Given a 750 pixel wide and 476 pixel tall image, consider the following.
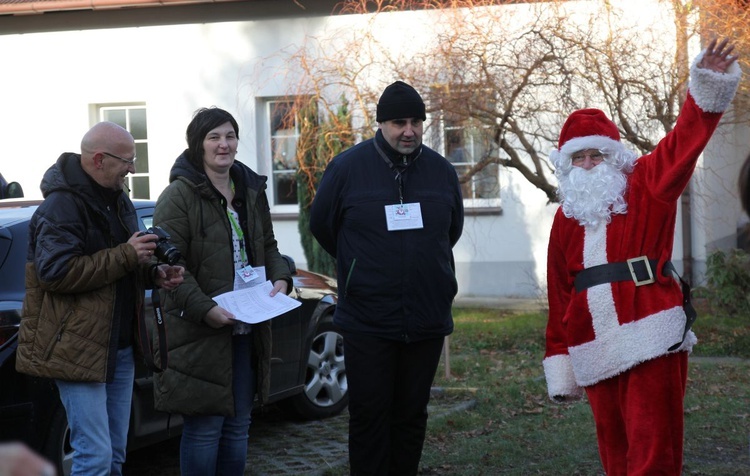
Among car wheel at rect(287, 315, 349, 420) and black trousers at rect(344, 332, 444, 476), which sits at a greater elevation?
black trousers at rect(344, 332, 444, 476)

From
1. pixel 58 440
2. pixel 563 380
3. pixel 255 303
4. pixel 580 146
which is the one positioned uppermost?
pixel 580 146

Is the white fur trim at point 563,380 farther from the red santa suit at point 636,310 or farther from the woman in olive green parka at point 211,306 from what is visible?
the woman in olive green parka at point 211,306

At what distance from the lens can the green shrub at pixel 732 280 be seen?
10.6 meters

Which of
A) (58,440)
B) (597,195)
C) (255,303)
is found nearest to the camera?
(597,195)

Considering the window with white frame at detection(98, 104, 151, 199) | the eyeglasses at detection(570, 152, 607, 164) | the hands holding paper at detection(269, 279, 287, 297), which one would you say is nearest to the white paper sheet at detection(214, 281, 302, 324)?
the hands holding paper at detection(269, 279, 287, 297)

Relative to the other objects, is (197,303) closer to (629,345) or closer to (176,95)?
(629,345)

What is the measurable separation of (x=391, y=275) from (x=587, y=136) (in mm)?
1094

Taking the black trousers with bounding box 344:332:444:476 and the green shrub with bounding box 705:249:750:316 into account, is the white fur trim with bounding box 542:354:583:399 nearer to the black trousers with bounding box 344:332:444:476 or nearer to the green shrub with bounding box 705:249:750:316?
the black trousers with bounding box 344:332:444:476

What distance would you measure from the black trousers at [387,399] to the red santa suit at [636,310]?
0.70 metres

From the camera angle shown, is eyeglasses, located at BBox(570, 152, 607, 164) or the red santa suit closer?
the red santa suit

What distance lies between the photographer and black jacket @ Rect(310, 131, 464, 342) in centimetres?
467

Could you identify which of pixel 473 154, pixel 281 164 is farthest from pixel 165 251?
pixel 281 164

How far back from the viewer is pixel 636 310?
4.11m

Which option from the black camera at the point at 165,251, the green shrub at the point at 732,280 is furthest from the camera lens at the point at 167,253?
the green shrub at the point at 732,280
